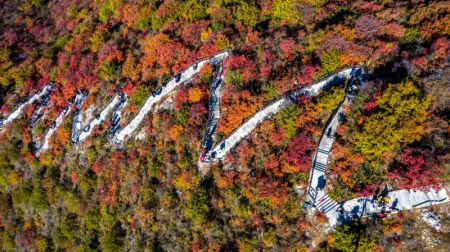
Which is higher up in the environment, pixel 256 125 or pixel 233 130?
pixel 256 125

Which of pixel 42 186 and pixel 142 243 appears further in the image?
pixel 42 186

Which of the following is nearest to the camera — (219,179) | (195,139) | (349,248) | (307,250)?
(349,248)

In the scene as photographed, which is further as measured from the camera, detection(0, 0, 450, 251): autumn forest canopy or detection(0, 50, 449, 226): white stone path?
detection(0, 0, 450, 251): autumn forest canopy

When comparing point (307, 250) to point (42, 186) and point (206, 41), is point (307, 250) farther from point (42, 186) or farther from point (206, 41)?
point (42, 186)

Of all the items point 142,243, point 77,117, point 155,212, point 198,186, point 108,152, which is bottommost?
point 142,243

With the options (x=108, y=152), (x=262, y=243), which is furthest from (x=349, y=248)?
(x=108, y=152)

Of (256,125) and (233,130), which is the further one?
(233,130)

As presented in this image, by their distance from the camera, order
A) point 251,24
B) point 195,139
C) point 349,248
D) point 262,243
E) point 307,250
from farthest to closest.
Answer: point 251,24
point 195,139
point 262,243
point 307,250
point 349,248

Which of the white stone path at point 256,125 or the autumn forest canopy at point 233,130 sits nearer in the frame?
the white stone path at point 256,125
